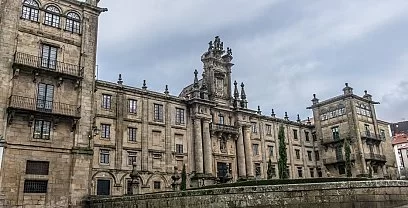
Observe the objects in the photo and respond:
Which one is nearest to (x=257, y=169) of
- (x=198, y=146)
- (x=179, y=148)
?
(x=198, y=146)

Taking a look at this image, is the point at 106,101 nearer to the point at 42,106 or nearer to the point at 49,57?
the point at 49,57

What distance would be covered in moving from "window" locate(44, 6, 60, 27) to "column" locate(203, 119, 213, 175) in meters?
22.2

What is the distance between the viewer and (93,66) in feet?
103

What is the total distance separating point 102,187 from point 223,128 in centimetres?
1842

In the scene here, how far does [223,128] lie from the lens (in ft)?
156

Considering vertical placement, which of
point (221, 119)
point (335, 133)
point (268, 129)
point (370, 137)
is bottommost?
point (370, 137)

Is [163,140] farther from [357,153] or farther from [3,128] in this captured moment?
[357,153]

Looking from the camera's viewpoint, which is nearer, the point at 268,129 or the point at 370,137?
the point at 268,129

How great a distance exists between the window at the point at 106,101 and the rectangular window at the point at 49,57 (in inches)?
377

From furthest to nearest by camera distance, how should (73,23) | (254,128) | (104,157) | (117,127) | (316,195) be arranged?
1. (254,128)
2. (117,127)
3. (104,157)
4. (73,23)
5. (316,195)

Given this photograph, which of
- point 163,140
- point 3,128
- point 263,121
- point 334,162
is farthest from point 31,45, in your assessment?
point 334,162

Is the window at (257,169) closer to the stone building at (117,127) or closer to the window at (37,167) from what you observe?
the stone building at (117,127)

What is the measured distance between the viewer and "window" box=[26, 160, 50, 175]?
26.4 meters

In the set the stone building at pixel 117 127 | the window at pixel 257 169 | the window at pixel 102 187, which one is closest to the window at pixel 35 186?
the stone building at pixel 117 127
